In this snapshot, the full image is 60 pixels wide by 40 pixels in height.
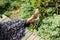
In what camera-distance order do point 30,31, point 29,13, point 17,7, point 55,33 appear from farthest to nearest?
point 17,7 < point 29,13 < point 30,31 < point 55,33

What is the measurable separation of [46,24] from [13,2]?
6.14 ft

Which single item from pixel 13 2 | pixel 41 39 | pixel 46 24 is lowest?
pixel 41 39

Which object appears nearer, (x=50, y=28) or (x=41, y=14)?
(x=50, y=28)

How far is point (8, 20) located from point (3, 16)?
0.34m

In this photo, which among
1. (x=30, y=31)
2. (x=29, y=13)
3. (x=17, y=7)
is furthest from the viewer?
(x=17, y=7)

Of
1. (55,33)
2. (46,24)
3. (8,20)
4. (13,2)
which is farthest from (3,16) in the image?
(55,33)

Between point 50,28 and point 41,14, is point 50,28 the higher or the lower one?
the lower one

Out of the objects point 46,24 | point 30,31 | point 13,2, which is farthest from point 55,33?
point 13,2

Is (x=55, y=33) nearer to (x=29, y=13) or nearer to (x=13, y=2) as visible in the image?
(x=29, y=13)

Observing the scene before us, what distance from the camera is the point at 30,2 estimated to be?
7164mm

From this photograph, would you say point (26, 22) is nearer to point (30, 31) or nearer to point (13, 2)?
point (30, 31)

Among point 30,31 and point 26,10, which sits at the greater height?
point 26,10

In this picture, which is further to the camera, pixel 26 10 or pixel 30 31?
pixel 26 10

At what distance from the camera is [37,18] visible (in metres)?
6.75
